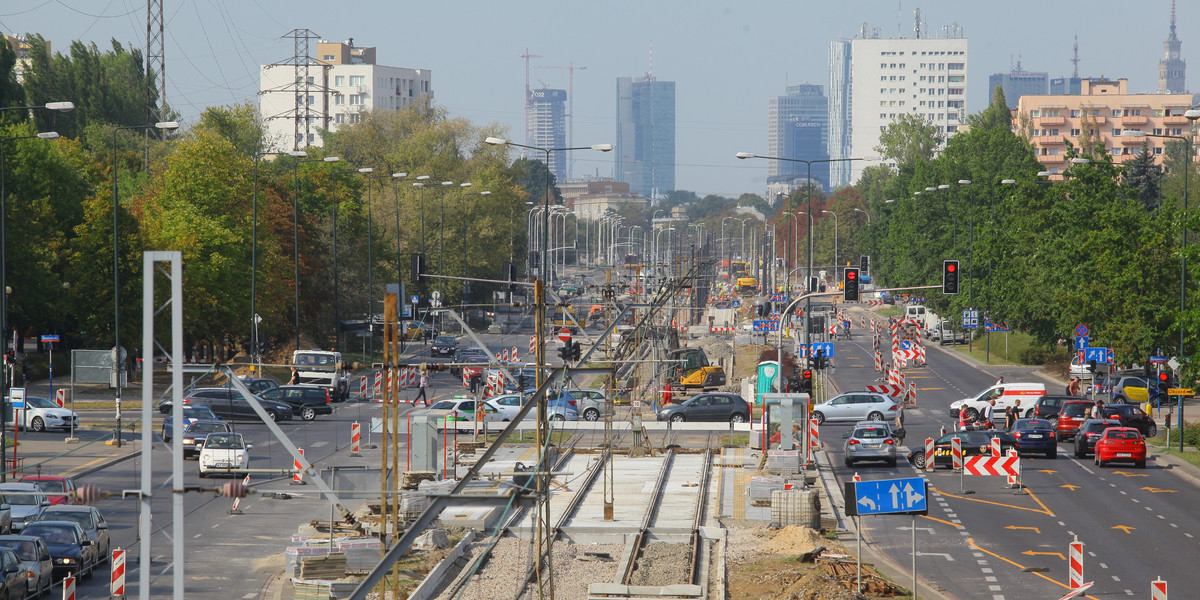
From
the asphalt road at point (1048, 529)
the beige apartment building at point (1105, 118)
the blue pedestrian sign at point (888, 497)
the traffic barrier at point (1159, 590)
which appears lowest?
the asphalt road at point (1048, 529)

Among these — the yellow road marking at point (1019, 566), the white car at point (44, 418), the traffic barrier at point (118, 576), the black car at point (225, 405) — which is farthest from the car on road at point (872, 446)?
the white car at point (44, 418)

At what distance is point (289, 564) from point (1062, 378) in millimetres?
50215

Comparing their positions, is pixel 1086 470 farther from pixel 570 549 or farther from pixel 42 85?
pixel 42 85

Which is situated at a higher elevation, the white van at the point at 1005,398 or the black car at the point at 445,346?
the black car at the point at 445,346

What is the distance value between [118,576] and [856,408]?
3319cm

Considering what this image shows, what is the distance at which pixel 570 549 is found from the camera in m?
24.7

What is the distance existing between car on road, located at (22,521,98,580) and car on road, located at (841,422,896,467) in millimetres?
21609

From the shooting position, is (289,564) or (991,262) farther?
(991,262)

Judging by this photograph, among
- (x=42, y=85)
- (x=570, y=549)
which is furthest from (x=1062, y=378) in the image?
(x=42, y=85)

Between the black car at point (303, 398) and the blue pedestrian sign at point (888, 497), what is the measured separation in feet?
94.7

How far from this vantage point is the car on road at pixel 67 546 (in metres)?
21.1

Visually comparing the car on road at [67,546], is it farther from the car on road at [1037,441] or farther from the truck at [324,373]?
the truck at [324,373]

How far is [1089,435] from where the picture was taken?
125 ft

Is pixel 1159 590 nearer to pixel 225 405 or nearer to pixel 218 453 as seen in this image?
pixel 218 453
